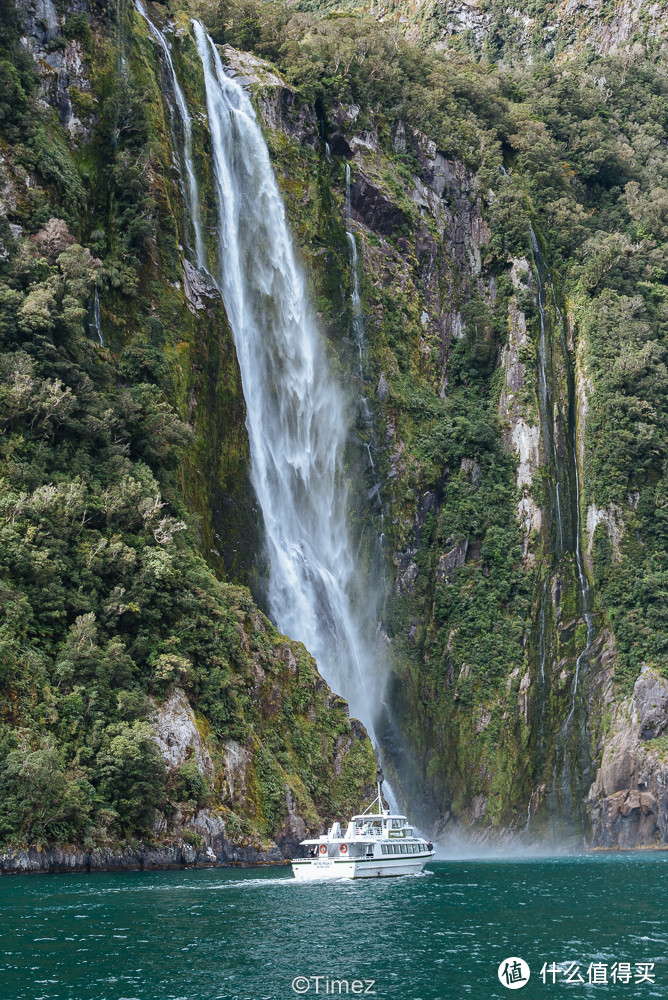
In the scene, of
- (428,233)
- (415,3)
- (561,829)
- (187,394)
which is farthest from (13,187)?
(415,3)

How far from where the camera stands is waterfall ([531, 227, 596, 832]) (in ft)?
178

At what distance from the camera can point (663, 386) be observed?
60312 mm

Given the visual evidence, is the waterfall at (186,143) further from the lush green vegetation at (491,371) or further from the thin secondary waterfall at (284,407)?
the lush green vegetation at (491,371)

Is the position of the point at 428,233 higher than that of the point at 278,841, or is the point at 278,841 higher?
the point at 428,233

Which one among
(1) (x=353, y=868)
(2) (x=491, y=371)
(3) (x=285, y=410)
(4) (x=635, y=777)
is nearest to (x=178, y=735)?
(1) (x=353, y=868)

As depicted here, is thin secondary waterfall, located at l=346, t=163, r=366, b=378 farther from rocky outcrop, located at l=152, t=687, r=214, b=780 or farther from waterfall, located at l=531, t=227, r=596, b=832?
rocky outcrop, located at l=152, t=687, r=214, b=780

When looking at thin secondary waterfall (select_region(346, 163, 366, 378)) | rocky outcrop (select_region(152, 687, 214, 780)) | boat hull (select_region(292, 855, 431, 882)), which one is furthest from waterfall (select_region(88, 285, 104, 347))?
boat hull (select_region(292, 855, 431, 882))

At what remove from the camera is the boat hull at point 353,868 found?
34.1 meters

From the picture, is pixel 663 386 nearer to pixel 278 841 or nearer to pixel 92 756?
pixel 278 841

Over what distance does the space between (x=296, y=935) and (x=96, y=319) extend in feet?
95.9

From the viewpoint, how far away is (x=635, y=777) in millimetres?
51812

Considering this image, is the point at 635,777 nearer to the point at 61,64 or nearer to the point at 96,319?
the point at 96,319

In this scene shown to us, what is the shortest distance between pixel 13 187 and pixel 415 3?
87382 millimetres

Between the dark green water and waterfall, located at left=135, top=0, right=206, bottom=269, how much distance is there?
31179 mm
